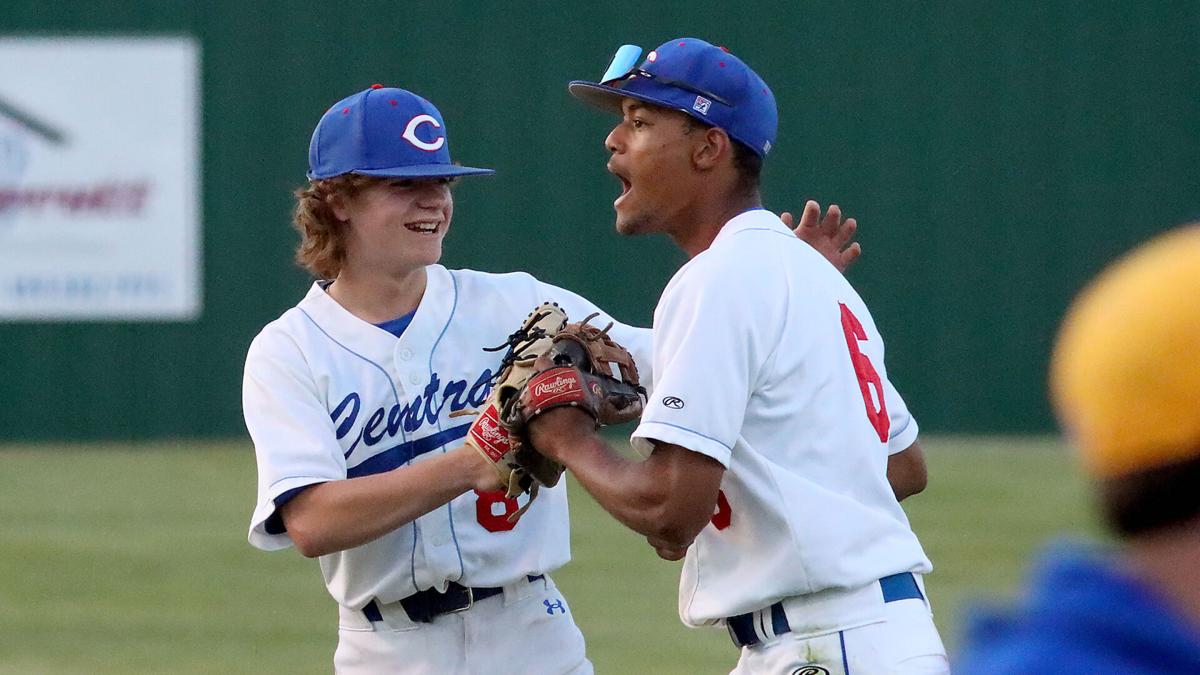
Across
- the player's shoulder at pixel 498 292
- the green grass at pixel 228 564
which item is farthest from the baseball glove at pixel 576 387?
the green grass at pixel 228 564

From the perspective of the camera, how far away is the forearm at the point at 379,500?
11.0ft

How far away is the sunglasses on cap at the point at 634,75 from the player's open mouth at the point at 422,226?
54cm

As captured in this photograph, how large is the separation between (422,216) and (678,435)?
104 centimetres

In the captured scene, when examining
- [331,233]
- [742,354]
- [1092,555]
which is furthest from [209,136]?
[1092,555]

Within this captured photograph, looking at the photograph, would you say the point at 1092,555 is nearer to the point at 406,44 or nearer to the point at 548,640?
the point at 548,640

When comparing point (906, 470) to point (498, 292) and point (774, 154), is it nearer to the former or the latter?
point (498, 292)

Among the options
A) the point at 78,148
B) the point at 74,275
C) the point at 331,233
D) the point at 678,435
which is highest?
the point at 78,148

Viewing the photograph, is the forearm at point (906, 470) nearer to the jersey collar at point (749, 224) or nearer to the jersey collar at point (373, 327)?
the jersey collar at point (749, 224)

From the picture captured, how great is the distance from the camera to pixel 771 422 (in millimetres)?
3145

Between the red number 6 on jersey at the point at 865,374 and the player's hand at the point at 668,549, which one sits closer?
the player's hand at the point at 668,549

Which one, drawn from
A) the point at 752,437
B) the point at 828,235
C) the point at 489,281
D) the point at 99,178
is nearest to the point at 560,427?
the point at 752,437

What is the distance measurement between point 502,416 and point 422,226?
2.21 ft

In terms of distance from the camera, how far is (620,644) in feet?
22.4

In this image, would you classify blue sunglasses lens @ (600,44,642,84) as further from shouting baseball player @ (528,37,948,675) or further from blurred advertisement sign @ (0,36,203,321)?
blurred advertisement sign @ (0,36,203,321)
